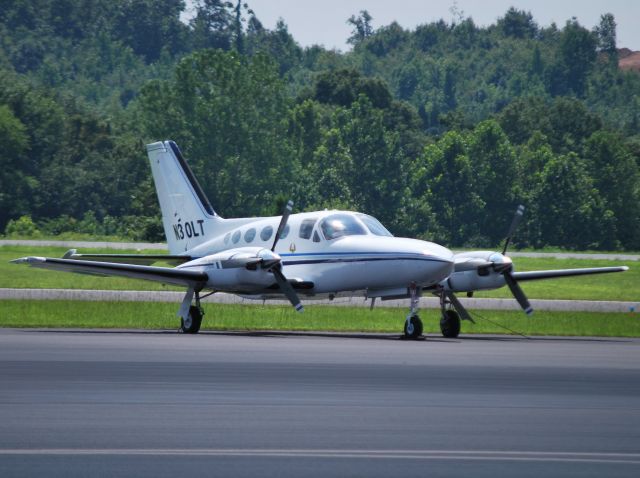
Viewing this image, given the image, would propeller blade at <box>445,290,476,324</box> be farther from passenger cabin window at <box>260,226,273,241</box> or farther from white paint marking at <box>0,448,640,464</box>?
white paint marking at <box>0,448,640,464</box>

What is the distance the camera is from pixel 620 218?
364 feet

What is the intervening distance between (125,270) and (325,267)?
4.79 meters

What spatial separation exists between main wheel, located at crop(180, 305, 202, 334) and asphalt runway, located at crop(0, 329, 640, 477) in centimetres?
679

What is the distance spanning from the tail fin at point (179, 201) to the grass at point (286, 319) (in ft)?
7.54

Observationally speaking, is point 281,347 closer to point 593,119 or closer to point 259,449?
point 259,449

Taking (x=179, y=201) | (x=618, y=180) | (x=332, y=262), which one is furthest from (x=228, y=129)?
(x=332, y=262)

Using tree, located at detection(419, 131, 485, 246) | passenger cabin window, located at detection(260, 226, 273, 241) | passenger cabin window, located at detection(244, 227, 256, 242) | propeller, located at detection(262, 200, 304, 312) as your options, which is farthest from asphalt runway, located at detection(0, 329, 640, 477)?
tree, located at detection(419, 131, 485, 246)

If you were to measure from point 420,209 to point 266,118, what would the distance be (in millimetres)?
19891

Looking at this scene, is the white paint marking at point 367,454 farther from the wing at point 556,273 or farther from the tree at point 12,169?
the tree at point 12,169

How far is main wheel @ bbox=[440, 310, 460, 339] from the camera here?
32.4 m

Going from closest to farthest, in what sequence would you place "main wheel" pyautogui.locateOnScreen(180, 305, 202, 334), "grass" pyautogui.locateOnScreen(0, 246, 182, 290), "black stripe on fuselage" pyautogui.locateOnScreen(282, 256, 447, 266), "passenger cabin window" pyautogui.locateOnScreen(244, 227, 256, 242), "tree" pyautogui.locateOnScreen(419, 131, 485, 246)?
"black stripe on fuselage" pyautogui.locateOnScreen(282, 256, 447, 266) → "main wheel" pyautogui.locateOnScreen(180, 305, 202, 334) → "passenger cabin window" pyautogui.locateOnScreen(244, 227, 256, 242) → "grass" pyautogui.locateOnScreen(0, 246, 182, 290) → "tree" pyautogui.locateOnScreen(419, 131, 485, 246)

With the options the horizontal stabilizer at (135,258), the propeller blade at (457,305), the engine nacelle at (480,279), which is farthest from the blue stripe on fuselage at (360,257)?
the horizontal stabilizer at (135,258)

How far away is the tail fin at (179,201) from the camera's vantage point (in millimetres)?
37094

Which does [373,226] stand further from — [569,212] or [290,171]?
[290,171]
